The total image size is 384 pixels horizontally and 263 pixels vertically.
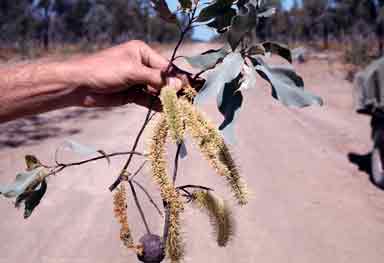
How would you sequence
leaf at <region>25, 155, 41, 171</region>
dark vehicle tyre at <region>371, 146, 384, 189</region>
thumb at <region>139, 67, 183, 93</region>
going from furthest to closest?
dark vehicle tyre at <region>371, 146, 384, 189</region>, leaf at <region>25, 155, 41, 171</region>, thumb at <region>139, 67, 183, 93</region>

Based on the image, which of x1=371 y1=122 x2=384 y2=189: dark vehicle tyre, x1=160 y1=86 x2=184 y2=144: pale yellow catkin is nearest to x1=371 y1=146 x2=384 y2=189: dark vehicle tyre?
x1=371 y1=122 x2=384 y2=189: dark vehicle tyre

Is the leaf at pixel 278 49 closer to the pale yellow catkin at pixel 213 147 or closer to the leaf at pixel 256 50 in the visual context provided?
the leaf at pixel 256 50

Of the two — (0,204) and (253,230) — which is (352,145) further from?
(0,204)

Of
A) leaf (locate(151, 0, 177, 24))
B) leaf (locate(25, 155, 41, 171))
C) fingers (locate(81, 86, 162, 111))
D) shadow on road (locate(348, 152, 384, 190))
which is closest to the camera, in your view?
leaf (locate(151, 0, 177, 24))

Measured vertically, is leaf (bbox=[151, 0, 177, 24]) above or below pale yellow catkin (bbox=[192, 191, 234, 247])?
above

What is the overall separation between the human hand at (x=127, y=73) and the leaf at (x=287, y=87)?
1.01 feet

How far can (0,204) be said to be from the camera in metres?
5.29

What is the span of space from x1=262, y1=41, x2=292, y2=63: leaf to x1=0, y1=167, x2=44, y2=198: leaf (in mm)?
819

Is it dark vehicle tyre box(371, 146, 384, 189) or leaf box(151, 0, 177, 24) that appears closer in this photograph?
leaf box(151, 0, 177, 24)

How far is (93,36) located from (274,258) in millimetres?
44607

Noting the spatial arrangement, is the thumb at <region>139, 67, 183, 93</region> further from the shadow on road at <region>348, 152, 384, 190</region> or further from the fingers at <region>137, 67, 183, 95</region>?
the shadow on road at <region>348, 152, 384, 190</region>

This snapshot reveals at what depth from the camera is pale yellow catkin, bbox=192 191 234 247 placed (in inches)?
56.0

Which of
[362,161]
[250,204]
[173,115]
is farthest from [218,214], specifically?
[362,161]

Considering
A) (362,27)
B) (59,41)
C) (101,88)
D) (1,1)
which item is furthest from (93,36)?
(101,88)
